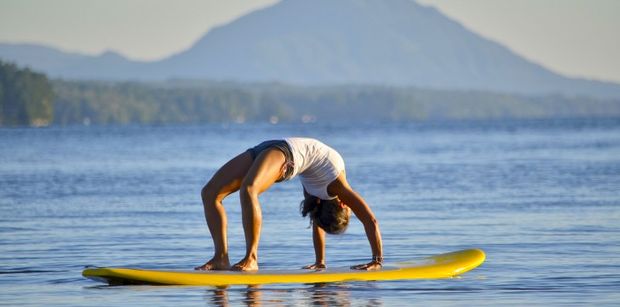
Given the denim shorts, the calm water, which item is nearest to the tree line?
the calm water

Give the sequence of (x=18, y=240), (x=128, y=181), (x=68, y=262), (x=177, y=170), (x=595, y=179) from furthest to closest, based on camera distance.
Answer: (x=177, y=170), (x=128, y=181), (x=595, y=179), (x=18, y=240), (x=68, y=262)

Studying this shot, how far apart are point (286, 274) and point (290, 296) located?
2.47 feet

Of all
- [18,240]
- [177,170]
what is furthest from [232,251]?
[177,170]

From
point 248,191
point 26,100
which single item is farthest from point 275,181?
point 26,100

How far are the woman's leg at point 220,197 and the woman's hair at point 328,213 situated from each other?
0.66 meters

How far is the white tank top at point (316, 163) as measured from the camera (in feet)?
41.7

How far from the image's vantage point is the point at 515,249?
16.0 metres

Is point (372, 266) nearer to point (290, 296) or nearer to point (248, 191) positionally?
point (290, 296)

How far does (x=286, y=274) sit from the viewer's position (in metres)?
12.7

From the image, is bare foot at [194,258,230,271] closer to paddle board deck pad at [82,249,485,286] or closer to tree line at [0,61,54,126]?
paddle board deck pad at [82,249,485,286]

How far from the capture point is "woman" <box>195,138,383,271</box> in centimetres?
1261

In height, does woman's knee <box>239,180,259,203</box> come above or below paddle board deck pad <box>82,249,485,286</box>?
above

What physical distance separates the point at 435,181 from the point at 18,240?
15808 millimetres

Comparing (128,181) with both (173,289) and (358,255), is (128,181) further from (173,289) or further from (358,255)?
(173,289)
